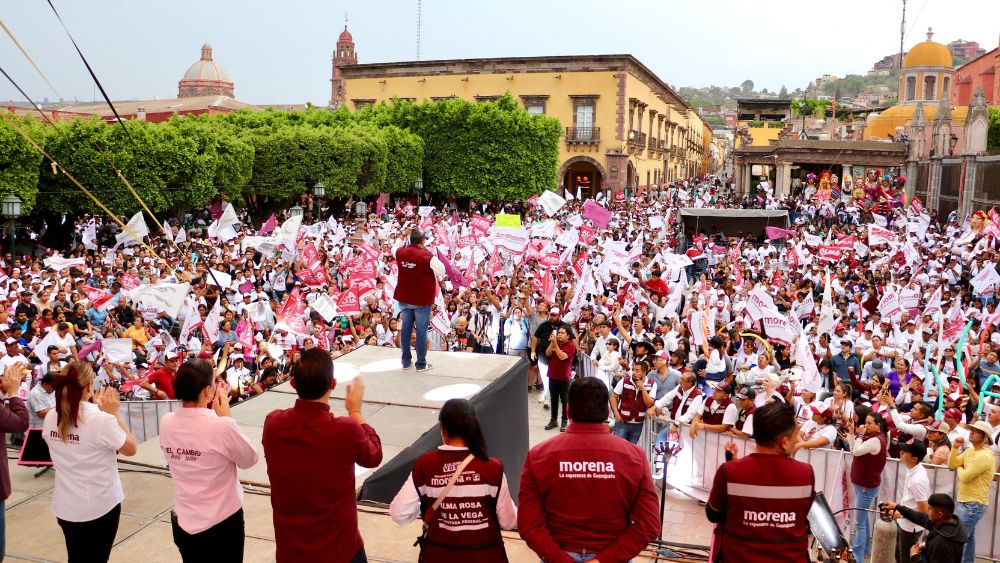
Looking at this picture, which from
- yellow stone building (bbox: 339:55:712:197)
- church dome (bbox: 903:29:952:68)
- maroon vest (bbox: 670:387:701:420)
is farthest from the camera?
church dome (bbox: 903:29:952:68)

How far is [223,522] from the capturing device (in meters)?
4.21

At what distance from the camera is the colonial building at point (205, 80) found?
111125 mm

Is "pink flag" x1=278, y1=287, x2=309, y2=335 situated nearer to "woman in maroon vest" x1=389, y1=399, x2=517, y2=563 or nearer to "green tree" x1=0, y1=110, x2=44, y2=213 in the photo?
"woman in maroon vest" x1=389, y1=399, x2=517, y2=563

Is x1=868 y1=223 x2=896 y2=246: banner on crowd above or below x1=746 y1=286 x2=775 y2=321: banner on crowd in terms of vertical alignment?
above

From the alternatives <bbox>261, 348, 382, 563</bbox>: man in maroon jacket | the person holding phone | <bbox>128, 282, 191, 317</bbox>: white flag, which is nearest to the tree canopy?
<bbox>128, 282, 191, 317</bbox>: white flag

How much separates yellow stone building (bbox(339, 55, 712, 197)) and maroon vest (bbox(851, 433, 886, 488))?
45.8 meters

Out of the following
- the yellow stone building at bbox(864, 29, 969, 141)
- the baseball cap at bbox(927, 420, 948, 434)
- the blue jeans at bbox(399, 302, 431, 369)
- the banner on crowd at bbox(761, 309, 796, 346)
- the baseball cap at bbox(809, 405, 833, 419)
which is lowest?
the baseball cap at bbox(927, 420, 948, 434)

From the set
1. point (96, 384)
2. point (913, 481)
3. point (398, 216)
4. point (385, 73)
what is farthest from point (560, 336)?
point (385, 73)

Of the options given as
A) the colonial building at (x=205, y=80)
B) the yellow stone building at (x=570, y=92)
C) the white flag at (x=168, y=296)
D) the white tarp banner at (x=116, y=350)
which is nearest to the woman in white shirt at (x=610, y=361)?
the white flag at (x=168, y=296)

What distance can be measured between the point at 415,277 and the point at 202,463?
4050mm

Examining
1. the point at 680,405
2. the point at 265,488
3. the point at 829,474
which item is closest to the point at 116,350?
the point at 265,488

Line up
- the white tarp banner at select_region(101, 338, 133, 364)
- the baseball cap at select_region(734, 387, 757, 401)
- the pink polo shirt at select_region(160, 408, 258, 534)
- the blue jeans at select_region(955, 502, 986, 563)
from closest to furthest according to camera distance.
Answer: the pink polo shirt at select_region(160, 408, 258, 534) < the blue jeans at select_region(955, 502, 986, 563) < the baseball cap at select_region(734, 387, 757, 401) < the white tarp banner at select_region(101, 338, 133, 364)

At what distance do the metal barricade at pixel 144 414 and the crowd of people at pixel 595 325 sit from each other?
0.43 metres

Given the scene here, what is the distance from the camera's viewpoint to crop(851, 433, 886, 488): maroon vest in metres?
7.72
